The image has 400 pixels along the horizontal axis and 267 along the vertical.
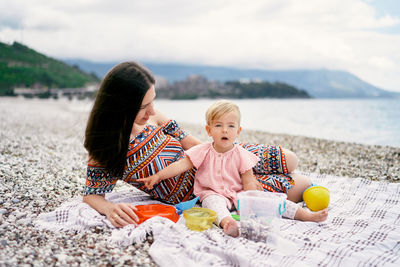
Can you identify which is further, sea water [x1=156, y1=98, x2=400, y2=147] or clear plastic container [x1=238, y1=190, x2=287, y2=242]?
sea water [x1=156, y1=98, x2=400, y2=147]

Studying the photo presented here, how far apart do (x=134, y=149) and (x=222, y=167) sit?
92 cm

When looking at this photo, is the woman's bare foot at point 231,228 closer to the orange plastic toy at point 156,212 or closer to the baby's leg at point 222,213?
the baby's leg at point 222,213

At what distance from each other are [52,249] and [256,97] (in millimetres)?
65094

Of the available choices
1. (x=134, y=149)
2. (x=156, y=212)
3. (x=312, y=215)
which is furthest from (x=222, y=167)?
(x=312, y=215)

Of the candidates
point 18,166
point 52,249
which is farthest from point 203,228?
point 18,166

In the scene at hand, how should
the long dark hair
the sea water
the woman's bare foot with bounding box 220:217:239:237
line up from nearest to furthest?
the woman's bare foot with bounding box 220:217:239:237, the long dark hair, the sea water

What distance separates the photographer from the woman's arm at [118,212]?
2781 mm

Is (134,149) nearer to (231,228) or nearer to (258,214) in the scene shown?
(231,228)

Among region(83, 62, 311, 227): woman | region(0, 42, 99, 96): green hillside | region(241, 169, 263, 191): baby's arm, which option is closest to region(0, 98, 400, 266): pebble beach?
region(83, 62, 311, 227): woman

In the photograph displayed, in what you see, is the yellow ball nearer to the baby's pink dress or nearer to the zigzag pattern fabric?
the zigzag pattern fabric

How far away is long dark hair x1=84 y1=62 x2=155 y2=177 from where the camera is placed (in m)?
2.72

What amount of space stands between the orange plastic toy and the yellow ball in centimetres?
156

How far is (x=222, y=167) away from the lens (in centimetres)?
310

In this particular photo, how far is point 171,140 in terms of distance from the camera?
3256 mm
